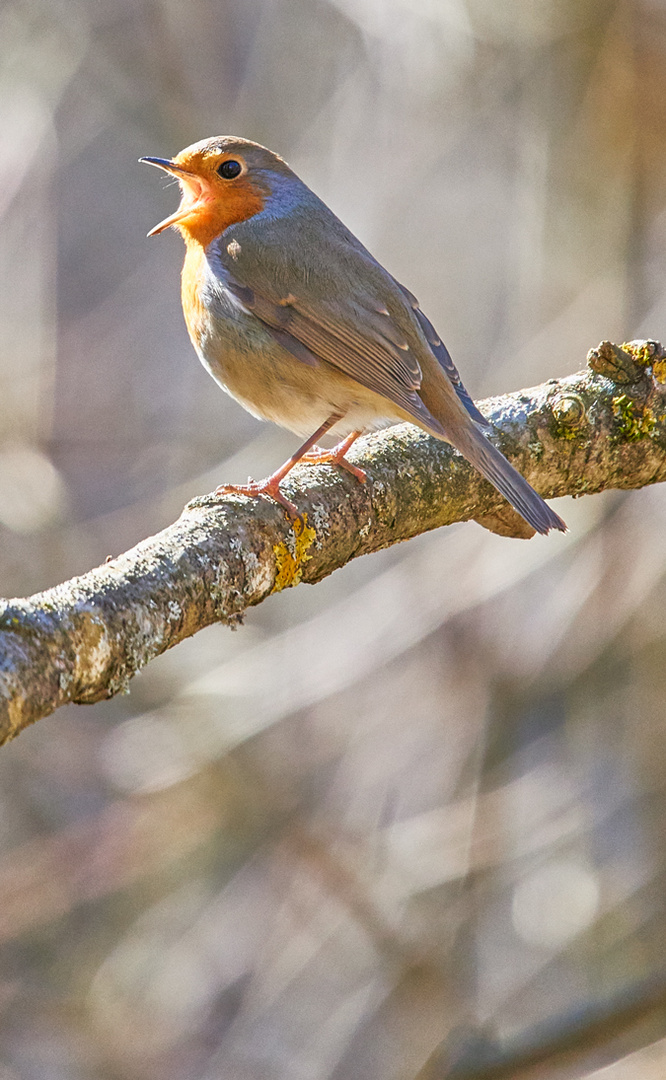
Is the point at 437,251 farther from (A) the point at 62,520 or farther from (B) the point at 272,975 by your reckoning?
(B) the point at 272,975

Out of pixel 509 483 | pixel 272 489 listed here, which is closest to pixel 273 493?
pixel 272 489

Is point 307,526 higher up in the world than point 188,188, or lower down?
lower down

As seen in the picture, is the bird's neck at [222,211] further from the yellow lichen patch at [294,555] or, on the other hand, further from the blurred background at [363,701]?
the blurred background at [363,701]

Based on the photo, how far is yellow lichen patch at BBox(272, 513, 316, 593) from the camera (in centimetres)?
250

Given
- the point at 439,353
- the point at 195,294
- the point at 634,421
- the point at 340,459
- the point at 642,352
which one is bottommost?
the point at 634,421

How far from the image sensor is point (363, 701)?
6207 millimetres

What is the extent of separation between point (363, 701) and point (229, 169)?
10.9 ft

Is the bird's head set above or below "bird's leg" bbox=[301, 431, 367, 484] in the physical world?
above

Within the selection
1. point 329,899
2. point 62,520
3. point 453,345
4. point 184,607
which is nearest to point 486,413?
point 184,607

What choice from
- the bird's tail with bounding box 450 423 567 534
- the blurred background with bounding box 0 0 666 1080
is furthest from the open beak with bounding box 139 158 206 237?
the blurred background with bounding box 0 0 666 1080

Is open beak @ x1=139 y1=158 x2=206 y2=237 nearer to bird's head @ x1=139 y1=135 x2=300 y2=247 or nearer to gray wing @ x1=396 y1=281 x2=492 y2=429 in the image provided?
bird's head @ x1=139 y1=135 x2=300 y2=247

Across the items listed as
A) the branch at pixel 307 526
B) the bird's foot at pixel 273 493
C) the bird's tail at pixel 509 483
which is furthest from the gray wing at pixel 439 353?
the bird's foot at pixel 273 493

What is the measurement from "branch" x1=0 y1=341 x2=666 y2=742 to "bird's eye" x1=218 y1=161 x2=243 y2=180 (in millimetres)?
1193

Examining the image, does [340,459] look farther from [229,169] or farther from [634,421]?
[229,169]
